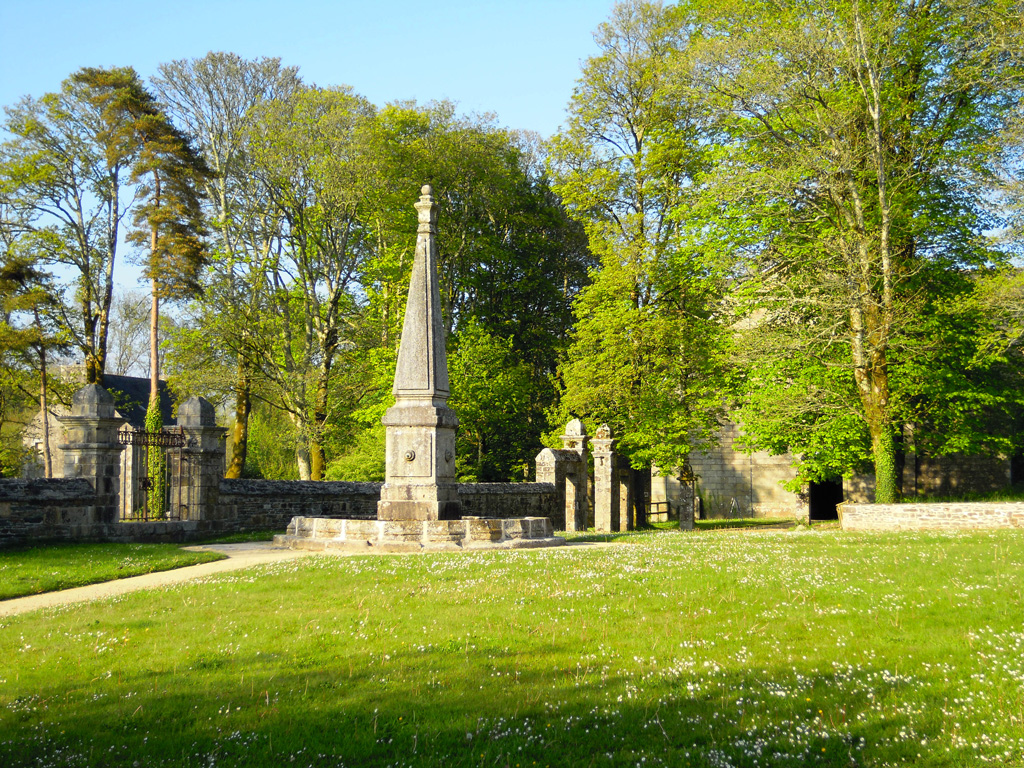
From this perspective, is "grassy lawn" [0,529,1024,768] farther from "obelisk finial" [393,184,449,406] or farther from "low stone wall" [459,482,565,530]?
"low stone wall" [459,482,565,530]

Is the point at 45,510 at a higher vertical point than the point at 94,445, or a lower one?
lower

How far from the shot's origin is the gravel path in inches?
348

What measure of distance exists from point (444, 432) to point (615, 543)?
3956mm

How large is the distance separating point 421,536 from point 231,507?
6159 millimetres

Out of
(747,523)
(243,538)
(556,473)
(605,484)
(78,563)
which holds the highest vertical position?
(556,473)

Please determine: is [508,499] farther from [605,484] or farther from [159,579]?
[159,579]

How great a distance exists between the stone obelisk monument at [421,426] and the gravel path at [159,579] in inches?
81.6

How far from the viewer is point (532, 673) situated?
5.45 metres

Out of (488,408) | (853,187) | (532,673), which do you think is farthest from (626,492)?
(532,673)

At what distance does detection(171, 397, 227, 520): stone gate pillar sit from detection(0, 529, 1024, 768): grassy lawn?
8.05 metres

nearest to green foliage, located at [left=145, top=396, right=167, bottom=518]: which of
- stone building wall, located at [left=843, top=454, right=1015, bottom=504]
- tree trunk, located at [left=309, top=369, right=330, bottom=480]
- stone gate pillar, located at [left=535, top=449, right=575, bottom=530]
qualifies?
tree trunk, located at [left=309, top=369, right=330, bottom=480]

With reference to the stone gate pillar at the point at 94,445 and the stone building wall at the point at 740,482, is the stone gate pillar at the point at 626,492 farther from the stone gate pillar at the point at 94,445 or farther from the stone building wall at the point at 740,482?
the stone gate pillar at the point at 94,445

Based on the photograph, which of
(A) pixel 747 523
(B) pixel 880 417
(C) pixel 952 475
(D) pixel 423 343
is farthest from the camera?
(A) pixel 747 523

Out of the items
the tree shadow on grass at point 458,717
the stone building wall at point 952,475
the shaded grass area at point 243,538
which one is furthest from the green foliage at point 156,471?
the stone building wall at point 952,475
